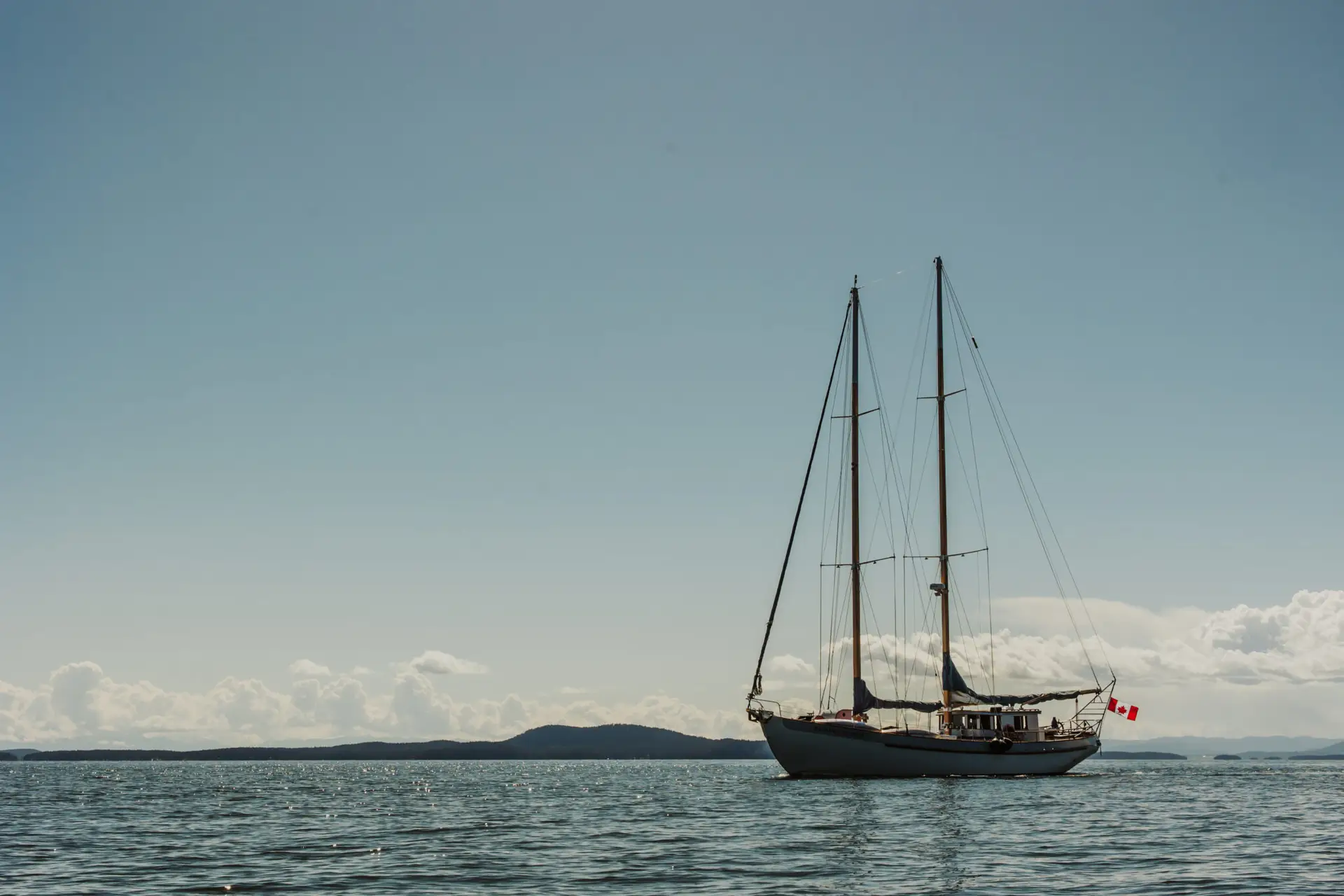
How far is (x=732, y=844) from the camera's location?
4162cm

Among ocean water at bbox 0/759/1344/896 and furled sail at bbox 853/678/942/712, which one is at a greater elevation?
furled sail at bbox 853/678/942/712

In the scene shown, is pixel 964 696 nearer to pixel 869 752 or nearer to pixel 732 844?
pixel 869 752

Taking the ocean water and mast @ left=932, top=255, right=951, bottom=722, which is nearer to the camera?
the ocean water

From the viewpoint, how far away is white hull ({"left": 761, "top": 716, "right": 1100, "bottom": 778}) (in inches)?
2803

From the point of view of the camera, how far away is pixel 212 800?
87375 mm

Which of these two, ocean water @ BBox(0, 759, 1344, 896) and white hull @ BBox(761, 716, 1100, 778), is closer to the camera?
ocean water @ BBox(0, 759, 1344, 896)

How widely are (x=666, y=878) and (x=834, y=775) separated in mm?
42900

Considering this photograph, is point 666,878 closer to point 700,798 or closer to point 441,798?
point 700,798

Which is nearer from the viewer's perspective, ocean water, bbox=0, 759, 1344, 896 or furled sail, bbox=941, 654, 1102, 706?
ocean water, bbox=0, 759, 1344, 896

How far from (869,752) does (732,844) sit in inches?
1258

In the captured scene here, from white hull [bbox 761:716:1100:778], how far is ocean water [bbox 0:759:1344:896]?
1.13 m

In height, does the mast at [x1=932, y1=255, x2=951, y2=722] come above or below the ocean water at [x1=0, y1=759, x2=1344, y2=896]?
above

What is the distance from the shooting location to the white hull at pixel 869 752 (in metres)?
71.2

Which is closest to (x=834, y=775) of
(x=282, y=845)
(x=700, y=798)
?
(x=700, y=798)
